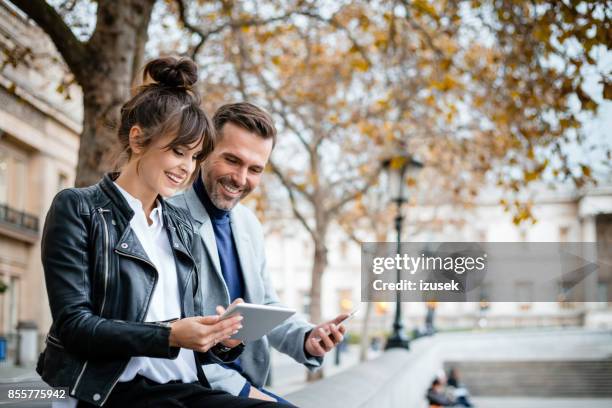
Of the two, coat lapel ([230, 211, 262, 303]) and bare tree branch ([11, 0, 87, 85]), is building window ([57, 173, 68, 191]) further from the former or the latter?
coat lapel ([230, 211, 262, 303])

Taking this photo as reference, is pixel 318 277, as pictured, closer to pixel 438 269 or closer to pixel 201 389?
pixel 438 269

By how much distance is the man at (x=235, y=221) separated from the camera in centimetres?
320

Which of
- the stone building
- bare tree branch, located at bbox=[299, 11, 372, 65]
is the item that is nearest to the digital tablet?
bare tree branch, located at bbox=[299, 11, 372, 65]

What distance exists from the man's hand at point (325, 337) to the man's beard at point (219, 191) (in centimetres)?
65

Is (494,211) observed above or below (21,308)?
above

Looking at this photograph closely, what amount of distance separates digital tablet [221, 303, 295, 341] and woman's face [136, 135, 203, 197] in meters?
0.49

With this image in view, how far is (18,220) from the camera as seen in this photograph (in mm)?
27250

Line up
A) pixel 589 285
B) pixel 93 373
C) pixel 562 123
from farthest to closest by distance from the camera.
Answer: pixel 589 285, pixel 562 123, pixel 93 373

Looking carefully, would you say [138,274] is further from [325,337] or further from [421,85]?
[421,85]

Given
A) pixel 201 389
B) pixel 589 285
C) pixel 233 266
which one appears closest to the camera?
pixel 201 389

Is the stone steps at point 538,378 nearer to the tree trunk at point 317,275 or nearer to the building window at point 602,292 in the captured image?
the tree trunk at point 317,275

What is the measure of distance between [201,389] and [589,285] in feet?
195

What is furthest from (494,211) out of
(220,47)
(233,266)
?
(233,266)

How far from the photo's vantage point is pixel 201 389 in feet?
7.48
